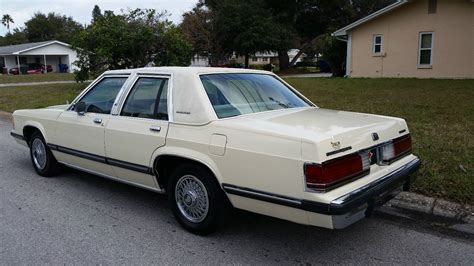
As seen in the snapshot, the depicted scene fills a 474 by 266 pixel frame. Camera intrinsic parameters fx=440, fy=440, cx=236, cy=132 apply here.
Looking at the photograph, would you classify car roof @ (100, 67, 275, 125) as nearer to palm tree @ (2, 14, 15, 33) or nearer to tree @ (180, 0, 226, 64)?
tree @ (180, 0, 226, 64)

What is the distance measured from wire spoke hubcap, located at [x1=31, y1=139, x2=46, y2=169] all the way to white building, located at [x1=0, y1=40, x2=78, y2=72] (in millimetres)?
52641

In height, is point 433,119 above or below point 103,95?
below

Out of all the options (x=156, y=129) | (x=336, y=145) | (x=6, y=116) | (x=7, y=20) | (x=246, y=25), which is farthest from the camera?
(x=7, y=20)

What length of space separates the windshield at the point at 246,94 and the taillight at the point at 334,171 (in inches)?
43.6

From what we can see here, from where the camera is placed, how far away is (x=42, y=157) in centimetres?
595

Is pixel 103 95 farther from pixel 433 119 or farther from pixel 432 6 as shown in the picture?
pixel 432 6

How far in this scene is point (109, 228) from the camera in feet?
13.9

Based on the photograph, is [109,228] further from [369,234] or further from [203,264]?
[369,234]

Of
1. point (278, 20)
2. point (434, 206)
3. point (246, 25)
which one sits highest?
point (278, 20)

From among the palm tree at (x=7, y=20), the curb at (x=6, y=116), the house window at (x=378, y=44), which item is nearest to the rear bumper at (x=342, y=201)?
the curb at (x=6, y=116)

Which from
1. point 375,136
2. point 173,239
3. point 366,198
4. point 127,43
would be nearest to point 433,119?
point 375,136

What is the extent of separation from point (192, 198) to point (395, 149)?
6.25 feet

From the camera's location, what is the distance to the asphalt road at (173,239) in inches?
143

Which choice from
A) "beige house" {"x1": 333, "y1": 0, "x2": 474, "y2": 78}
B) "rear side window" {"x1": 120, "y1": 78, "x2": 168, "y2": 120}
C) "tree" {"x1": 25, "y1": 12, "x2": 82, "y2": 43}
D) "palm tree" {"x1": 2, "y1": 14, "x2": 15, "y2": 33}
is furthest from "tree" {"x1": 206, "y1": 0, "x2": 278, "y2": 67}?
"palm tree" {"x1": 2, "y1": 14, "x2": 15, "y2": 33}
